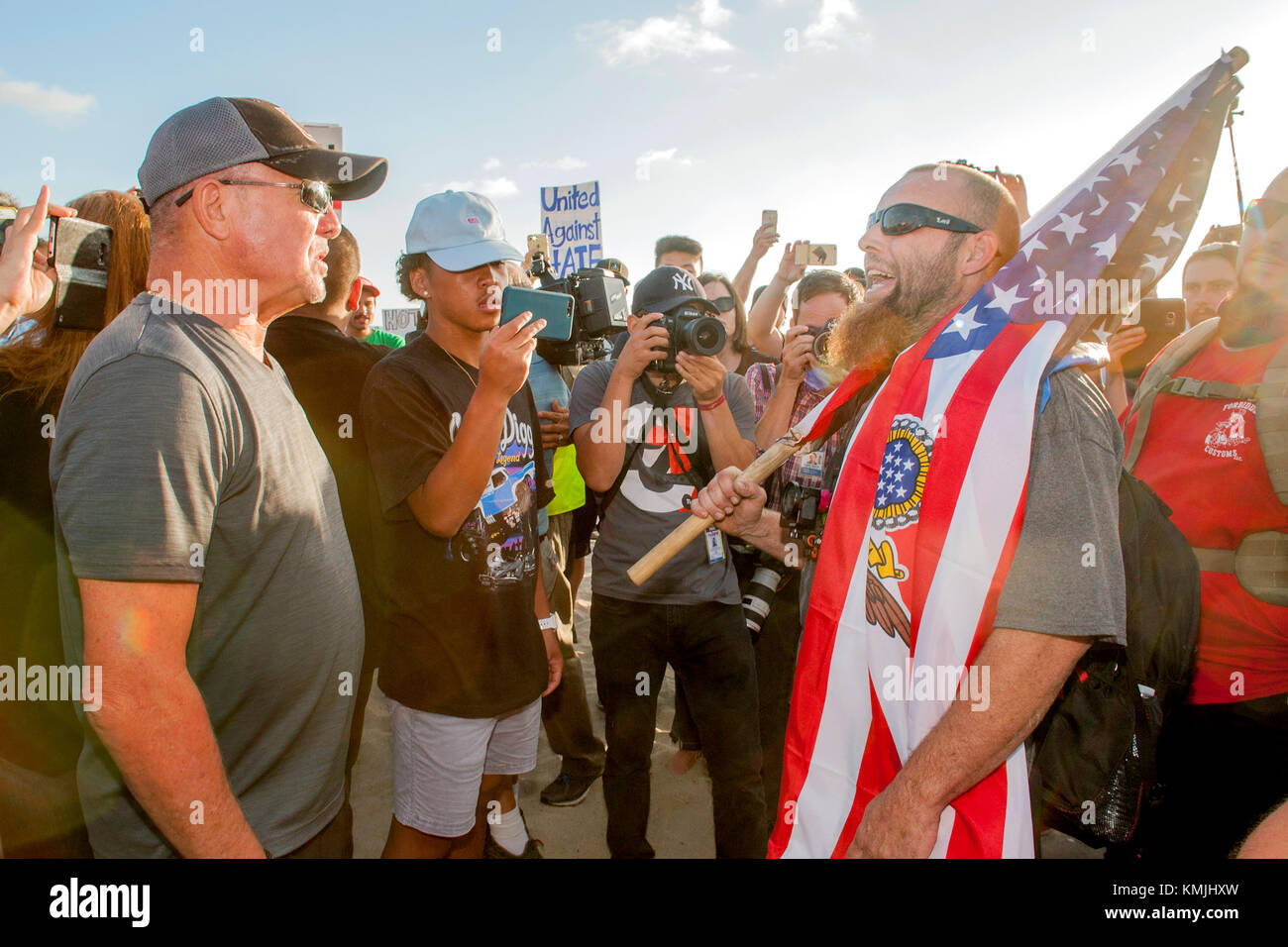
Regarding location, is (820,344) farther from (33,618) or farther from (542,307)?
(33,618)

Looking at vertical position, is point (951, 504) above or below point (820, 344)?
below

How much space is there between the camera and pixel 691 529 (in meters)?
1.92

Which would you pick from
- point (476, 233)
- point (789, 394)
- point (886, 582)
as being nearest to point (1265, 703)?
point (886, 582)

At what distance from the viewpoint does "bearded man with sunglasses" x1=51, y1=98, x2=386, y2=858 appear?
1.16m

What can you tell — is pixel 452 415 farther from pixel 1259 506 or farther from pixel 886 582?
pixel 1259 506

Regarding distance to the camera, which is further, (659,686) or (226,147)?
(659,686)

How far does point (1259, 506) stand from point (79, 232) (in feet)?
12.6

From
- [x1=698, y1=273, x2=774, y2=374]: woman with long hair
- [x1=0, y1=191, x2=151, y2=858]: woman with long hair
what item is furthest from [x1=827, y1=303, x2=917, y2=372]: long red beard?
[x1=0, y1=191, x2=151, y2=858]: woman with long hair

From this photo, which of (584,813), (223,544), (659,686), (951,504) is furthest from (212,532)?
(584,813)

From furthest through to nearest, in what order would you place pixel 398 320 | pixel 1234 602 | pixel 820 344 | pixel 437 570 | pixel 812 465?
pixel 398 320 → pixel 820 344 → pixel 812 465 → pixel 1234 602 → pixel 437 570

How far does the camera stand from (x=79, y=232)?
5.70ft

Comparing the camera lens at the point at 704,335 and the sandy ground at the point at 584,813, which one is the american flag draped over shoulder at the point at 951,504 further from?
the sandy ground at the point at 584,813

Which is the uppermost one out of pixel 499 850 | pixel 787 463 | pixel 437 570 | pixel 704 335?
pixel 704 335

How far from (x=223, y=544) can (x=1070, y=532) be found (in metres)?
1.73
